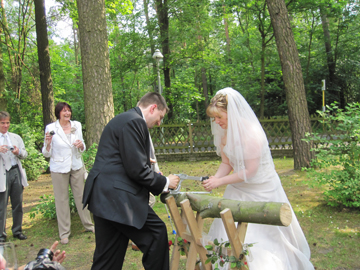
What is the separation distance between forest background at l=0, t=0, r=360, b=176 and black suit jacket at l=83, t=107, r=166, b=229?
287 cm

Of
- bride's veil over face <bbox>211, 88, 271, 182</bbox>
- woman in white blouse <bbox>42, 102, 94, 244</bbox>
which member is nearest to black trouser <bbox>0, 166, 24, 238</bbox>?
woman in white blouse <bbox>42, 102, 94, 244</bbox>

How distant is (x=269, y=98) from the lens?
70.5ft

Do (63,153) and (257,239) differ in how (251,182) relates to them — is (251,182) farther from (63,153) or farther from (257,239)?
(63,153)

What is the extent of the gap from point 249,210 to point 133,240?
104 centimetres

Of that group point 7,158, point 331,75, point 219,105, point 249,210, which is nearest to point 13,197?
point 7,158

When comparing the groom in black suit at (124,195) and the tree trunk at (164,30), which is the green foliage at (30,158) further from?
the tree trunk at (164,30)

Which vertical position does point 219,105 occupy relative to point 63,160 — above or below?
above

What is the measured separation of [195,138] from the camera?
1210 centimetres

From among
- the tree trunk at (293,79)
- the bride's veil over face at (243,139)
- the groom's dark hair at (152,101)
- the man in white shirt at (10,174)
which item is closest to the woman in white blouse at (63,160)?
the man in white shirt at (10,174)

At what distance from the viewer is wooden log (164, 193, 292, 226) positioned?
212 cm

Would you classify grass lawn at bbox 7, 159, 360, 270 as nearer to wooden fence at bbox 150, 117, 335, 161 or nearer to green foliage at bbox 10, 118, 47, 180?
green foliage at bbox 10, 118, 47, 180

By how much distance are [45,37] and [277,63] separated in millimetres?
14711

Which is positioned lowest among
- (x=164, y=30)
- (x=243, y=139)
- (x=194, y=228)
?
(x=194, y=228)

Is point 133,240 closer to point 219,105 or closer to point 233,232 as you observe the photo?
point 233,232
